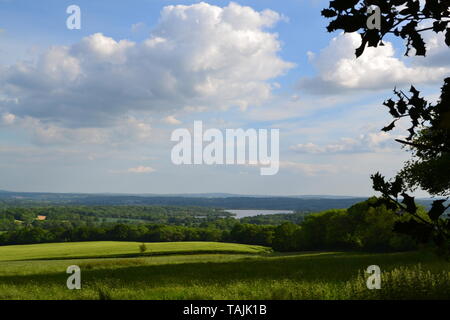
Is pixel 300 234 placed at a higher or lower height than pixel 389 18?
lower

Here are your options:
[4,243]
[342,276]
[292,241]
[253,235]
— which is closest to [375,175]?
[342,276]

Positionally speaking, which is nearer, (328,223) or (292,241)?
(328,223)

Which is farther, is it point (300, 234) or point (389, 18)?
point (300, 234)

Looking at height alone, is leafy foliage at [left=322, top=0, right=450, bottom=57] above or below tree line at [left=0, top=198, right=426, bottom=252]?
A: above

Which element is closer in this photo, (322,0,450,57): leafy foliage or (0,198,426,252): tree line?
(322,0,450,57): leafy foliage

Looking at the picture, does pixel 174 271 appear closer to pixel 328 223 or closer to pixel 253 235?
pixel 328 223

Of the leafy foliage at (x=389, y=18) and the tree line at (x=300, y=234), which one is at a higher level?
the leafy foliage at (x=389, y=18)

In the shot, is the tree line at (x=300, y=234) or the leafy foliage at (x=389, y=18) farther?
the tree line at (x=300, y=234)

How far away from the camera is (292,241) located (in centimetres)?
8525

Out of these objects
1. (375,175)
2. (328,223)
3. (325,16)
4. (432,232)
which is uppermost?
(325,16)
